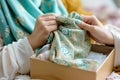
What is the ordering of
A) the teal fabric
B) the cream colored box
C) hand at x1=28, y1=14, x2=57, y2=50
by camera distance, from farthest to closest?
the teal fabric
hand at x1=28, y1=14, x2=57, y2=50
the cream colored box

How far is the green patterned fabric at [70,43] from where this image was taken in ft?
2.40

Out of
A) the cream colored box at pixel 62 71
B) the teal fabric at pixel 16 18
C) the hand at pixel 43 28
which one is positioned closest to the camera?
the cream colored box at pixel 62 71

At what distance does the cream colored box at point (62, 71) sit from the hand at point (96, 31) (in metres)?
0.06

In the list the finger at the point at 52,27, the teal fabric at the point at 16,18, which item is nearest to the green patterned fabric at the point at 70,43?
the finger at the point at 52,27

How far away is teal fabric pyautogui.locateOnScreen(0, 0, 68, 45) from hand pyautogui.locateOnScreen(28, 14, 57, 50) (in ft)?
0.34

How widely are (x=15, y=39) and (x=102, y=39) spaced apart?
32 cm

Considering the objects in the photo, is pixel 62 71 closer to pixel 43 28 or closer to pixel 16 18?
pixel 43 28

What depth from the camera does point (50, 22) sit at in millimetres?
803

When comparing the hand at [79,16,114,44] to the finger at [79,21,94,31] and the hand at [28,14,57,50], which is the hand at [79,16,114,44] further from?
the hand at [28,14,57,50]

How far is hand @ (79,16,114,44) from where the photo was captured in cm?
82

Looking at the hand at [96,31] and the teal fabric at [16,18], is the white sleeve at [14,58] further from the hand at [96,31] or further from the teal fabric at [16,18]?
the hand at [96,31]

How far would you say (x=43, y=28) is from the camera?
80 centimetres

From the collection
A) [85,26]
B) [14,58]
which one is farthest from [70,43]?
[14,58]

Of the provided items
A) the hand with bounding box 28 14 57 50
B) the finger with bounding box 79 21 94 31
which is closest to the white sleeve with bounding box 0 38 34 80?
the hand with bounding box 28 14 57 50
